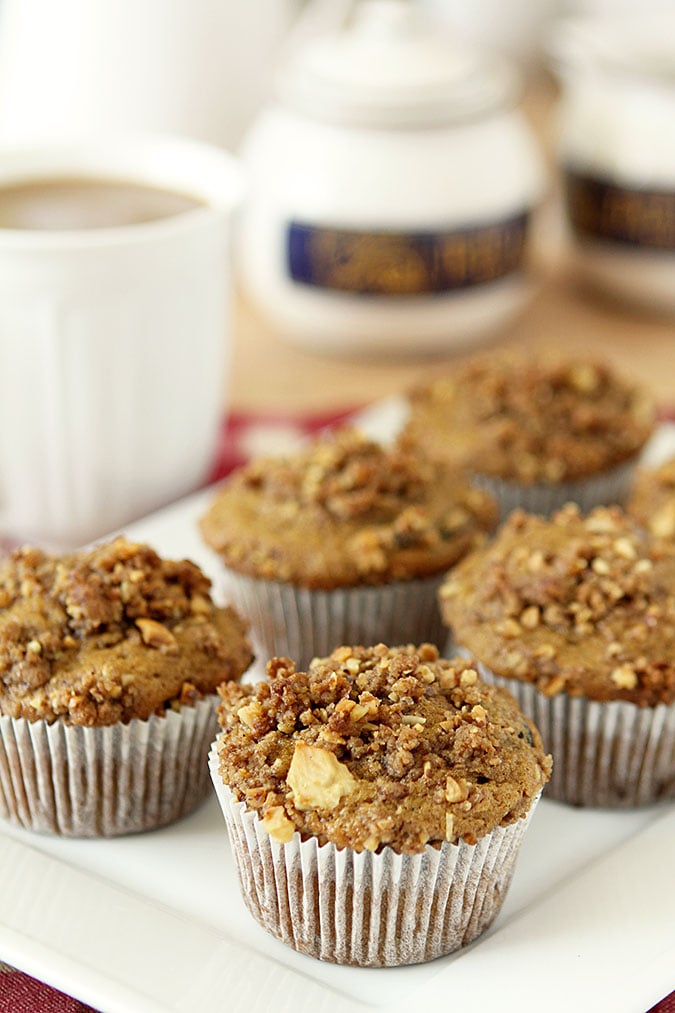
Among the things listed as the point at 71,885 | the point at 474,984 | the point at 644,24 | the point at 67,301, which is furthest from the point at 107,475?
the point at 644,24

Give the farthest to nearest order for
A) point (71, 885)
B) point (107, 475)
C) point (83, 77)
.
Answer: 1. point (83, 77)
2. point (107, 475)
3. point (71, 885)

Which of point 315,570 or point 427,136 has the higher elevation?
point 427,136

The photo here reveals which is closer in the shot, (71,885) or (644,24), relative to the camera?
(71,885)

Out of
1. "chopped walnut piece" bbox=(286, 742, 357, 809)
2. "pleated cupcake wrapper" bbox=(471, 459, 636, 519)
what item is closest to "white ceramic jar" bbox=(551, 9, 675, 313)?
"pleated cupcake wrapper" bbox=(471, 459, 636, 519)

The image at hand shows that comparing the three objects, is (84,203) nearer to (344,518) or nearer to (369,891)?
(344,518)

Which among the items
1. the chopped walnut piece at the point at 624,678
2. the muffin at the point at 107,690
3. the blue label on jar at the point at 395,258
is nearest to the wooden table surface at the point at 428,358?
the blue label on jar at the point at 395,258

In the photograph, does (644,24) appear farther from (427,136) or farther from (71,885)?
(71,885)

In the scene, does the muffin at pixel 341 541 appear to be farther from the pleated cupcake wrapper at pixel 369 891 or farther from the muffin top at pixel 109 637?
the pleated cupcake wrapper at pixel 369 891

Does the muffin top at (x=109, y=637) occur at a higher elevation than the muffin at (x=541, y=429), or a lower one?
higher
